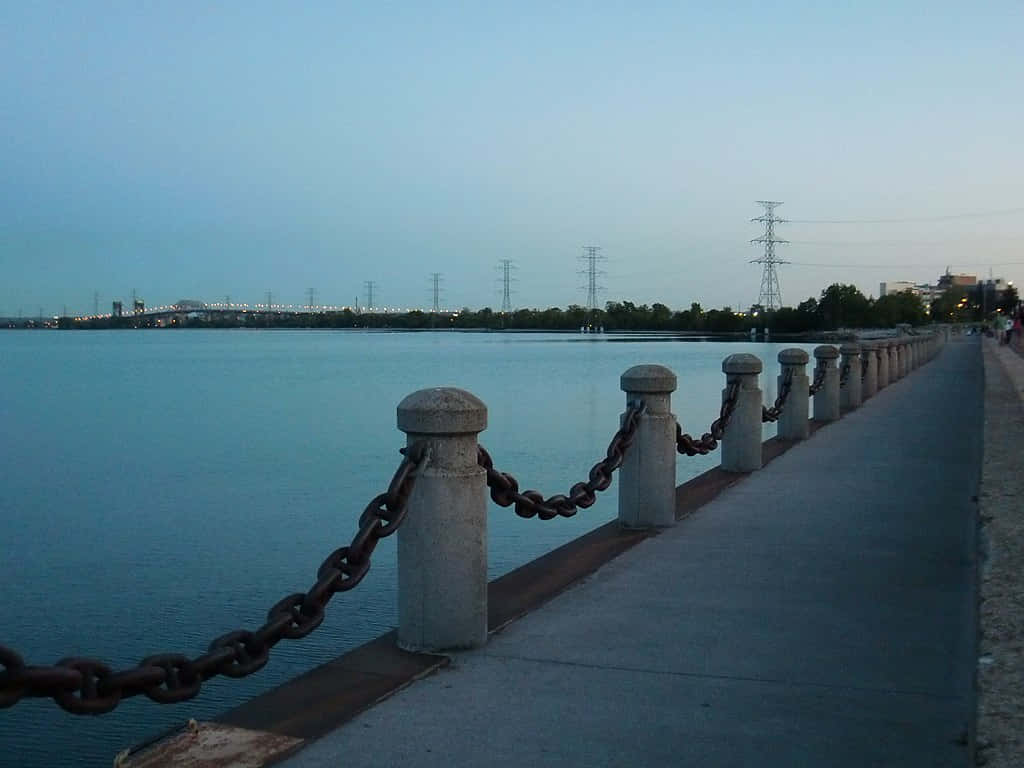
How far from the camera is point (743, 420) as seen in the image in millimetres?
12359

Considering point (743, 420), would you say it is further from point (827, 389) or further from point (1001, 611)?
point (1001, 611)

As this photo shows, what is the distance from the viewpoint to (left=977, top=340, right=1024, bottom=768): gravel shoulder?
3.05 meters

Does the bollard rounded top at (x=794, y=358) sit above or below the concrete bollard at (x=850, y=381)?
above

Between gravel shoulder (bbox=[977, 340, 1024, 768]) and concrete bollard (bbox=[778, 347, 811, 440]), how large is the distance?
262 inches

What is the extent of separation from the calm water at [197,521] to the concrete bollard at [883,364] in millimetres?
4683

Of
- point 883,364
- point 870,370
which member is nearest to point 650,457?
point 870,370

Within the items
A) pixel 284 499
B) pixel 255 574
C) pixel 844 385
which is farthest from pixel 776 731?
pixel 844 385

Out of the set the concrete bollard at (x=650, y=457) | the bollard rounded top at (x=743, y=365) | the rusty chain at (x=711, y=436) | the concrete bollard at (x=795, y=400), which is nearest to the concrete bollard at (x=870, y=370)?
the concrete bollard at (x=795, y=400)

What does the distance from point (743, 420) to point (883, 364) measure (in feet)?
55.8

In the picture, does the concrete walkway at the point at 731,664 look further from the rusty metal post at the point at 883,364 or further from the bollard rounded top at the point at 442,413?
the rusty metal post at the point at 883,364

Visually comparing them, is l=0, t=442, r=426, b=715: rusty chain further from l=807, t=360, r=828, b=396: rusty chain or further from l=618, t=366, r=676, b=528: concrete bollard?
l=807, t=360, r=828, b=396: rusty chain

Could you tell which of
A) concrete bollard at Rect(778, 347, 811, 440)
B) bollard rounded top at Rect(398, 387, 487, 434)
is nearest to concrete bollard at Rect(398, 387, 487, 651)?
bollard rounded top at Rect(398, 387, 487, 434)

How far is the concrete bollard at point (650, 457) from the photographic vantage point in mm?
8828

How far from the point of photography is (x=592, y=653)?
5.74 metres
